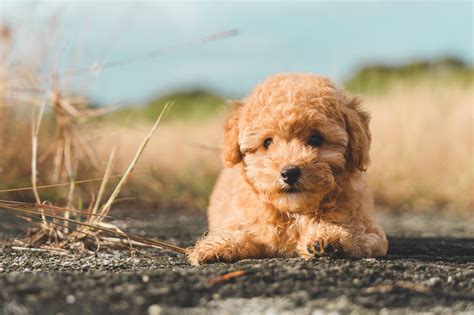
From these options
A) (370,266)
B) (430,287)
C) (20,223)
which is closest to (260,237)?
(370,266)

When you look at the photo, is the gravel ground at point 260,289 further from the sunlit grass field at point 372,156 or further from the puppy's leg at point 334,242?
Result: the sunlit grass field at point 372,156

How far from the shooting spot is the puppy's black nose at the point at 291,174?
513 cm

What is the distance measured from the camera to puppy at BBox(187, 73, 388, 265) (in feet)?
17.1

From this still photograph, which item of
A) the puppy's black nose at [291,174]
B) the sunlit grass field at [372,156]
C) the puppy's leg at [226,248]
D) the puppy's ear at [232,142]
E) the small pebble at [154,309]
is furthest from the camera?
the sunlit grass field at [372,156]

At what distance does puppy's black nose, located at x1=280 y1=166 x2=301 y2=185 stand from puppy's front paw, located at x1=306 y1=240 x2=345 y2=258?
505 mm

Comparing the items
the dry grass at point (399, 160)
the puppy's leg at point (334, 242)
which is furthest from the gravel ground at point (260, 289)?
the dry grass at point (399, 160)

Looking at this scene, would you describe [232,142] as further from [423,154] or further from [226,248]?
[423,154]

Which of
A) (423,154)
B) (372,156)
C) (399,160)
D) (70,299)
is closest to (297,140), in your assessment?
(70,299)

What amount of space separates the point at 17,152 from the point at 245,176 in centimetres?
696

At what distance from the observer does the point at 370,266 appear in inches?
189

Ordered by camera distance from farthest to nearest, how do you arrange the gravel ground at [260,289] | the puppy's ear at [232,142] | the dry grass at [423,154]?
the dry grass at [423,154]
the puppy's ear at [232,142]
the gravel ground at [260,289]

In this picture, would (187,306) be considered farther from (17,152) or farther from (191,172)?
(191,172)

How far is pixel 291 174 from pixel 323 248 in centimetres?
62

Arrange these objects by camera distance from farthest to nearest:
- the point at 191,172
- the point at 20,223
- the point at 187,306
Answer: the point at 191,172, the point at 20,223, the point at 187,306
